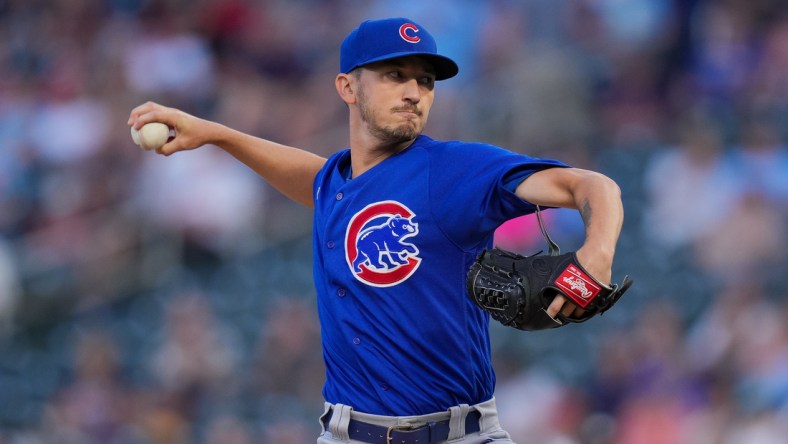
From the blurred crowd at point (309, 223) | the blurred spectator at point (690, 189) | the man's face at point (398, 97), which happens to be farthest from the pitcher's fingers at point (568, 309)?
the blurred spectator at point (690, 189)

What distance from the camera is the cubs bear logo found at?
12.0 feet

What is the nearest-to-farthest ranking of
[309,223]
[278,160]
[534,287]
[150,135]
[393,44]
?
[534,287]
[393,44]
[150,135]
[278,160]
[309,223]

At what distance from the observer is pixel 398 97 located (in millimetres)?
3840

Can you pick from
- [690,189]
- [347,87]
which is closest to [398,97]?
[347,87]

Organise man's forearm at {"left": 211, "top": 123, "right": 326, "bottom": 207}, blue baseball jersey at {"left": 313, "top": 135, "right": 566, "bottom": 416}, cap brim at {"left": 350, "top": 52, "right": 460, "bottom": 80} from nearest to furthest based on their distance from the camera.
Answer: blue baseball jersey at {"left": 313, "top": 135, "right": 566, "bottom": 416}, cap brim at {"left": 350, "top": 52, "right": 460, "bottom": 80}, man's forearm at {"left": 211, "top": 123, "right": 326, "bottom": 207}

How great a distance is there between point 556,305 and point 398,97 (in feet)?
3.52

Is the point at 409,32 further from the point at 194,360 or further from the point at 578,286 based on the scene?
the point at 194,360

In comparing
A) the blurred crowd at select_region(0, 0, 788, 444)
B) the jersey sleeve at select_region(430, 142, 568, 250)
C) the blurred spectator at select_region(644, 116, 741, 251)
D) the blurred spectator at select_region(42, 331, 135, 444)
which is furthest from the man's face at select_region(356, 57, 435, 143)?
the blurred spectator at select_region(42, 331, 135, 444)

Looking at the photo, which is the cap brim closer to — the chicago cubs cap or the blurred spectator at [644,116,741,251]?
the chicago cubs cap

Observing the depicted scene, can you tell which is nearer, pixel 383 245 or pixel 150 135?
pixel 383 245

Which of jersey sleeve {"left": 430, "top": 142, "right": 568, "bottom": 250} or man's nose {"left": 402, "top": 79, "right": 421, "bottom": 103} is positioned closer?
jersey sleeve {"left": 430, "top": 142, "right": 568, "bottom": 250}

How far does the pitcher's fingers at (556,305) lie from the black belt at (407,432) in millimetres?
771

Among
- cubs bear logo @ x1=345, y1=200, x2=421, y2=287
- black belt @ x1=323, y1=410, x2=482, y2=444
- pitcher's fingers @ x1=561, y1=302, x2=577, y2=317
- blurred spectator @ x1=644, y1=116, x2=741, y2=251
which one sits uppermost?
blurred spectator @ x1=644, y1=116, x2=741, y2=251

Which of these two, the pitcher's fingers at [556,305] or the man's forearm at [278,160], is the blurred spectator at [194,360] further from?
the pitcher's fingers at [556,305]
